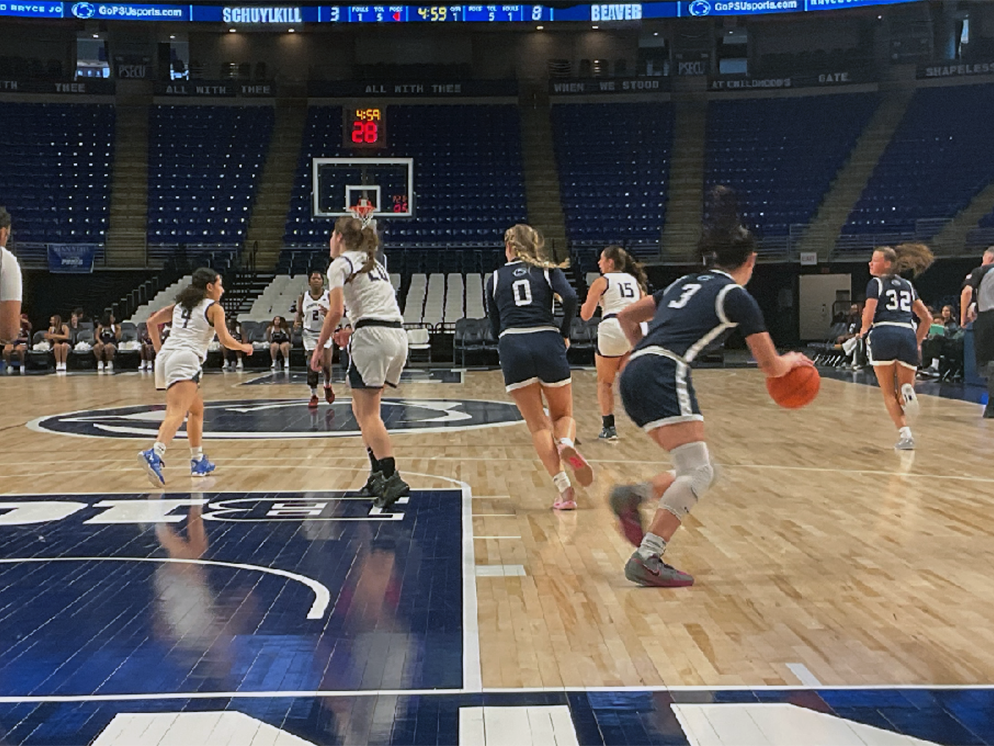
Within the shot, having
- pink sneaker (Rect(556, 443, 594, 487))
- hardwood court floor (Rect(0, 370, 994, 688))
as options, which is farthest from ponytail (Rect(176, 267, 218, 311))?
pink sneaker (Rect(556, 443, 594, 487))

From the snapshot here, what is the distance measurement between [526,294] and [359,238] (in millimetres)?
1089

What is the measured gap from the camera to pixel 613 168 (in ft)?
103

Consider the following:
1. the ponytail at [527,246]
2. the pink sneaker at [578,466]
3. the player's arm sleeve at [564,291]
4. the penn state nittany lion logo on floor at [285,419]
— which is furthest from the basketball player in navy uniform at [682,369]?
the penn state nittany lion logo on floor at [285,419]

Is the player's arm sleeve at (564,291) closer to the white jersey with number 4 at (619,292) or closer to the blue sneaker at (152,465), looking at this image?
the white jersey with number 4 at (619,292)

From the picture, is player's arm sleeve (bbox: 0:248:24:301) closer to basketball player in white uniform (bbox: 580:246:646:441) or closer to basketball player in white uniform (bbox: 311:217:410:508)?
basketball player in white uniform (bbox: 311:217:410:508)

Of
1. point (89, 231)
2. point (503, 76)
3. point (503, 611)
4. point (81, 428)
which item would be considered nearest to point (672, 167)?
point (503, 76)

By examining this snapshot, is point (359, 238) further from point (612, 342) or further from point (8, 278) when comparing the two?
point (612, 342)

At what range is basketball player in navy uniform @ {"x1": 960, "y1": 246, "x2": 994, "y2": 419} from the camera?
11.4 m

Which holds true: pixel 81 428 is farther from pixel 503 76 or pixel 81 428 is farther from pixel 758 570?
pixel 503 76

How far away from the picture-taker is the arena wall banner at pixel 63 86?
1235 inches

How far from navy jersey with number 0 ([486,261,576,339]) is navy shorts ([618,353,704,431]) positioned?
1.91 meters

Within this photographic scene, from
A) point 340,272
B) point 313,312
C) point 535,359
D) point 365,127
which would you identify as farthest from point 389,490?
point 365,127

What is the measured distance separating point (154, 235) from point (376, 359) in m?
24.0

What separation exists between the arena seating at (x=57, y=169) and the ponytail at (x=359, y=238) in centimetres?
2361
